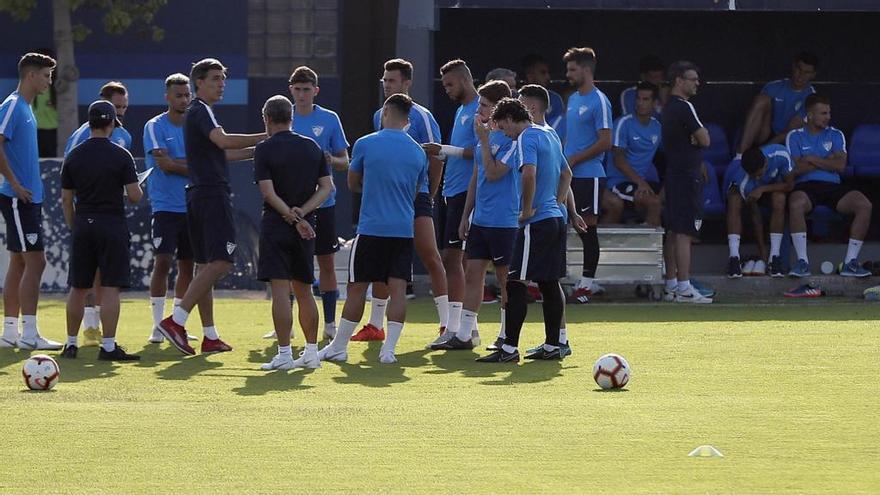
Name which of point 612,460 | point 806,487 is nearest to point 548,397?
point 612,460

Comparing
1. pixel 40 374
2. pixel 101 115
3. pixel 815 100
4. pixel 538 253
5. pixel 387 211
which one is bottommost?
pixel 40 374

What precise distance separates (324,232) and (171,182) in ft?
4.21

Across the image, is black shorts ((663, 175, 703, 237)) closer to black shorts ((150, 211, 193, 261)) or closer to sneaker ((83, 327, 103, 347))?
black shorts ((150, 211, 193, 261))

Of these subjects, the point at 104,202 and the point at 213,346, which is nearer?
the point at 104,202

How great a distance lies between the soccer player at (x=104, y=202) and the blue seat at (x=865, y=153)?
9.58m

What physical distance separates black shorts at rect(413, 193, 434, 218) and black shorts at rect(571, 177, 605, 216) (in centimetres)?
381

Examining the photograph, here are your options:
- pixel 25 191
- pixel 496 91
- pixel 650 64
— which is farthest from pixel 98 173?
pixel 650 64

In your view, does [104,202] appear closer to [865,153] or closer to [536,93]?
[536,93]

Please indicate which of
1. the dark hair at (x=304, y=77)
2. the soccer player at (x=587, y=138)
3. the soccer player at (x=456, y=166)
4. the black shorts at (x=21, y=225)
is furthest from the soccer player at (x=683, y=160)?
the black shorts at (x=21, y=225)

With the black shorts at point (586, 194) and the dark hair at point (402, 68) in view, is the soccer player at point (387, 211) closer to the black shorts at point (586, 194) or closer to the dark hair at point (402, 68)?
the dark hair at point (402, 68)

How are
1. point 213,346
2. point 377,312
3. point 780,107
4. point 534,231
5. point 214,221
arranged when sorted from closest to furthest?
point 534,231, point 214,221, point 213,346, point 377,312, point 780,107

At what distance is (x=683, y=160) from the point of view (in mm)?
15859

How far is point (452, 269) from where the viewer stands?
12.7 meters

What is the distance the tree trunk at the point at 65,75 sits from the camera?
1980 centimetres
